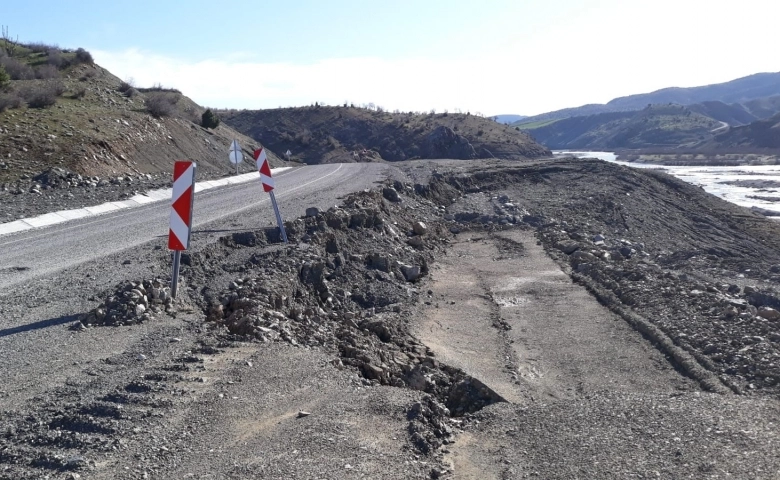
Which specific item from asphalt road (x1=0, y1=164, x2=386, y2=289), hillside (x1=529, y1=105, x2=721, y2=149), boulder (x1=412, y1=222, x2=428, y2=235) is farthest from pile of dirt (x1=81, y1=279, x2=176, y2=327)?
hillside (x1=529, y1=105, x2=721, y2=149)

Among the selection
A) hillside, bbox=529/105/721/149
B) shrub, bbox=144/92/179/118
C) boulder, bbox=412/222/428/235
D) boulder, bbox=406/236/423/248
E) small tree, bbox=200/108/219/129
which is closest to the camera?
boulder, bbox=406/236/423/248

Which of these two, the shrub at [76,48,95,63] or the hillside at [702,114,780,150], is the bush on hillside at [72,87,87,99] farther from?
the hillside at [702,114,780,150]

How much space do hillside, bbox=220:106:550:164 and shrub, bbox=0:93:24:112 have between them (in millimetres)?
31047

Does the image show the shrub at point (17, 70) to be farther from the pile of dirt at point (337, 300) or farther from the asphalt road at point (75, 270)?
the pile of dirt at point (337, 300)

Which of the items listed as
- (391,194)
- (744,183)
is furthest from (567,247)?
(744,183)

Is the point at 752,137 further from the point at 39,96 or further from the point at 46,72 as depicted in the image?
the point at 39,96

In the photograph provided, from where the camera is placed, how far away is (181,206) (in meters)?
9.05

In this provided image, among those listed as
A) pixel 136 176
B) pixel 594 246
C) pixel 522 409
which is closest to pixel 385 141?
pixel 136 176

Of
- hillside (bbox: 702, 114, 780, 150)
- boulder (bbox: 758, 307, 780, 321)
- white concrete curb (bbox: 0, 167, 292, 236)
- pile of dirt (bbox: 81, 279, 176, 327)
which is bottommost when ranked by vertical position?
hillside (bbox: 702, 114, 780, 150)

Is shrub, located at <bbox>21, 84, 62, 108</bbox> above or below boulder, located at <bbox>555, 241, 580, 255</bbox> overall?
above

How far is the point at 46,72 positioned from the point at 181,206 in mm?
34294

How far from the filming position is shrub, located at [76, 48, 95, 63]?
142ft

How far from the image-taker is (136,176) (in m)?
Answer: 27.4

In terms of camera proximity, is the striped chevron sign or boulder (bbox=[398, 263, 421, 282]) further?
boulder (bbox=[398, 263, 421, 282])
